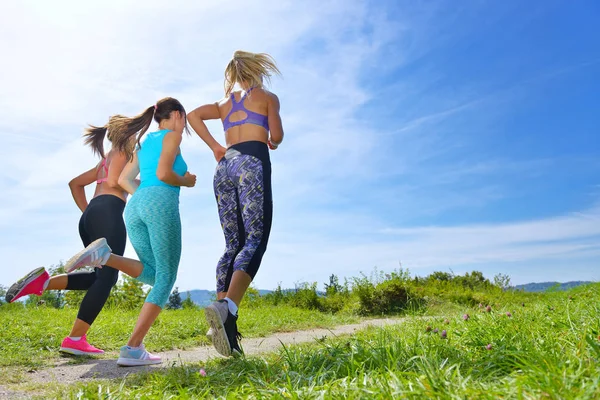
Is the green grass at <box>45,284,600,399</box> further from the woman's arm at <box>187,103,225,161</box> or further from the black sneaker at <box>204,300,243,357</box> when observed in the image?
the woman's arm at <box>187,103,225,161</box>

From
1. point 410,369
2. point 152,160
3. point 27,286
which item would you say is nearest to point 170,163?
point 152,160

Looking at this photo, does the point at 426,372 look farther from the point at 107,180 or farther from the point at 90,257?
the point at 107,180

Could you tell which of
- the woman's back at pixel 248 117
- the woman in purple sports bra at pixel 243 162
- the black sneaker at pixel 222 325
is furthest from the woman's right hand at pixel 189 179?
the black sneaker at pixel 222 325

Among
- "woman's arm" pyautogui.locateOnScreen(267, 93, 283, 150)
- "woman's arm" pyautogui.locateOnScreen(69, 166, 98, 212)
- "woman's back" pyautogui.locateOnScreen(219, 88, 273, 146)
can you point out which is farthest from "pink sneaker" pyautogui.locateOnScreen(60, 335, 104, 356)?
"woman's arm" pyautogui.locateOnScreen(267, 93, 283, 150)

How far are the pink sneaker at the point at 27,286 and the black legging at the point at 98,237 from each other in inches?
13.2

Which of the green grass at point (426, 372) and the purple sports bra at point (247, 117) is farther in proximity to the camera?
the purple sports bra at point (247, 117)

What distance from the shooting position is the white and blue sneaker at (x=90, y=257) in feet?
14.4

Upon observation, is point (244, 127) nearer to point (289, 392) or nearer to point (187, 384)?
point (187, 384)

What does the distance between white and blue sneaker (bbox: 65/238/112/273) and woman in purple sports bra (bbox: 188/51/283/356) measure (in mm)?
1076

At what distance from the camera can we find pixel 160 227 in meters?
4.40

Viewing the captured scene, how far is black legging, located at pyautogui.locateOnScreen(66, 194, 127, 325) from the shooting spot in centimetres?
496

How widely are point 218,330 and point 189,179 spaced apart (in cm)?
148

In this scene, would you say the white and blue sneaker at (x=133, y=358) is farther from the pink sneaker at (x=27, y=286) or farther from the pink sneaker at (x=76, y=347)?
the pink sneaker at (x=27, y=286)

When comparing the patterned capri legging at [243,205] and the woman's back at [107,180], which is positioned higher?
the woman's back at [107,180]
